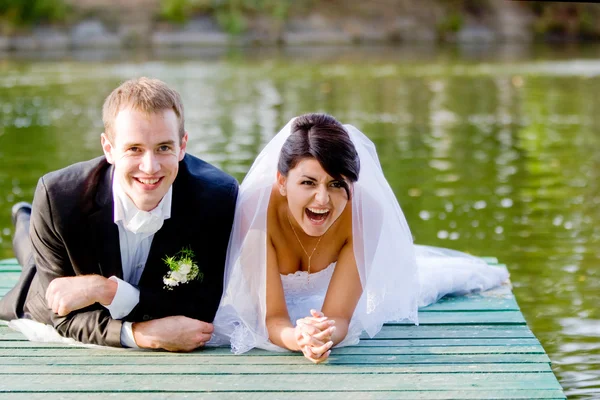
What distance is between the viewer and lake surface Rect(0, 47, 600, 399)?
24.6 ft

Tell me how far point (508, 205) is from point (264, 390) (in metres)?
6.18

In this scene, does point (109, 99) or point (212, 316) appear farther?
point (212, 316)

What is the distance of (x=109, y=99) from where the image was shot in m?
4.18

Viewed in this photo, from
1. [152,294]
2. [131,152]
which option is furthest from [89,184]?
[152,294]

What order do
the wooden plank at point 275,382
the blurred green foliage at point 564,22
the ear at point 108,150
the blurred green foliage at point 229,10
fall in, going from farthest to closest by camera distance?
the blurred green foliage at point 564,22, the blurred green foliage at point 229,10, the ear at point 108,150, the wooden plank at point 275,382

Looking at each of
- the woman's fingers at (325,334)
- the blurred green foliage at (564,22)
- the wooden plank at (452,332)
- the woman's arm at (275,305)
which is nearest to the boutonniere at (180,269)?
the woman's arm at (275,305)

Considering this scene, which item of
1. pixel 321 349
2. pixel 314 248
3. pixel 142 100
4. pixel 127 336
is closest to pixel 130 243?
pixel 127 336

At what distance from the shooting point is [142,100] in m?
4.04

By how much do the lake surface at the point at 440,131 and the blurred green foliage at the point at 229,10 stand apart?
14.1 ft

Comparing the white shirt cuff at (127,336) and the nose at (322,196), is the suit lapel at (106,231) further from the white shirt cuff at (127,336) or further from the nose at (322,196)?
the nose at (322,196)

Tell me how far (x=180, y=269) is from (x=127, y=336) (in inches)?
16.4

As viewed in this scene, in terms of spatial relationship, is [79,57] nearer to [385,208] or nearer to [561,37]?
[561,37]

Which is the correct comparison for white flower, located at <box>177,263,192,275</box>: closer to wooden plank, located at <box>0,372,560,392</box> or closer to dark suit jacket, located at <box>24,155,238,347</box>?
dark suit jacket, located at <box>24,155,238,347</box>

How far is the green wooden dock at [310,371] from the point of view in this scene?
3863 millimetres
